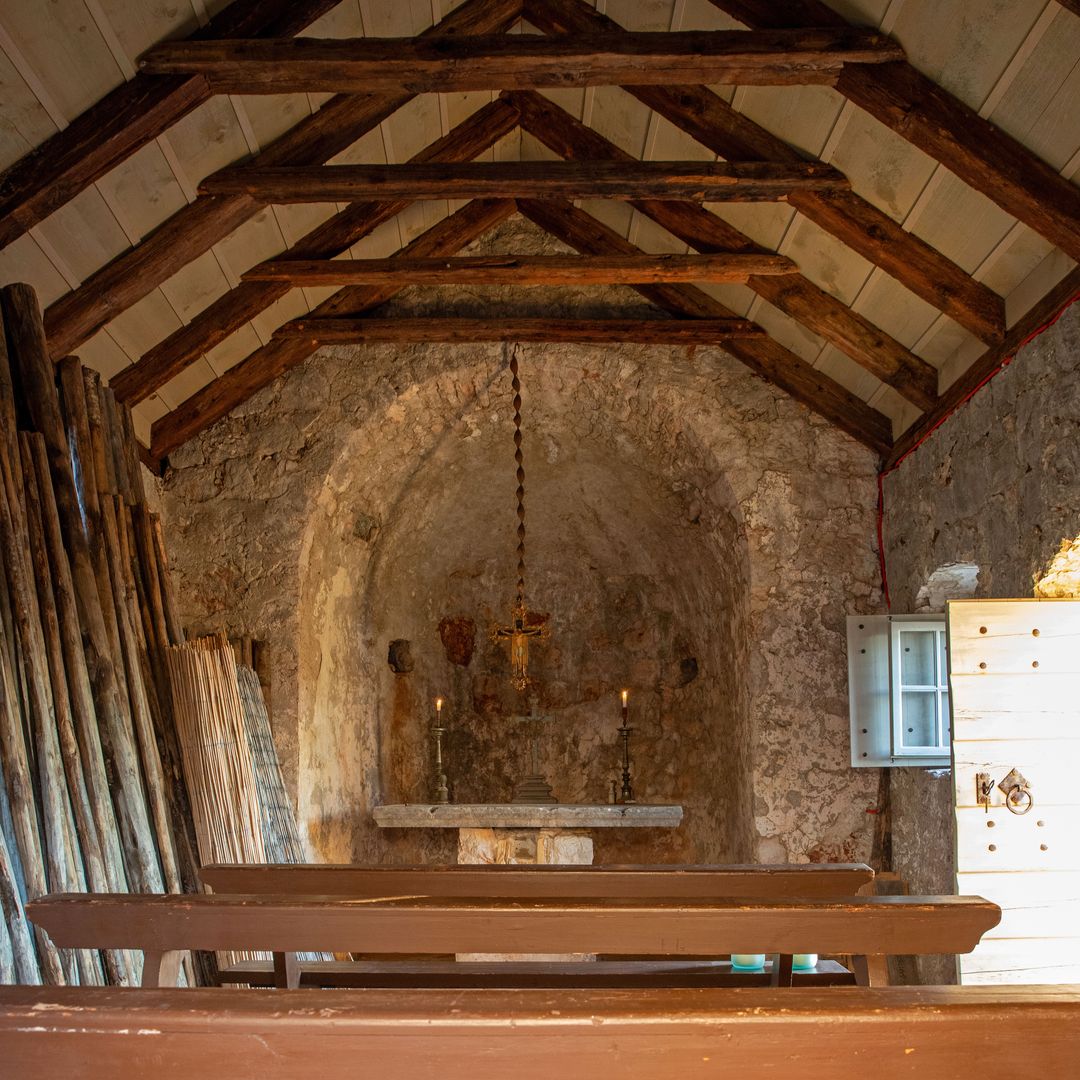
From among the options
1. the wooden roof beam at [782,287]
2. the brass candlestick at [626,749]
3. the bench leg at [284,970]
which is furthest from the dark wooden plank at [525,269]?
the bench leg at [284,970]

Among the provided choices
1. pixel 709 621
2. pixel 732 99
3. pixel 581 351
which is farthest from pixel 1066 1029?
pixel 709 621

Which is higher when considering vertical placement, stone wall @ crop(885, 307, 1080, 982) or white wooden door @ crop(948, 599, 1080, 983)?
stone wall @ crop(885, 307, 1080, 982)

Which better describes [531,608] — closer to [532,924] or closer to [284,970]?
[284,970]

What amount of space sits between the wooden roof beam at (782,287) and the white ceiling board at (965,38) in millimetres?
1520

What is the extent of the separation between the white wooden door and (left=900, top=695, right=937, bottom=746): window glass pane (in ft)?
4.49

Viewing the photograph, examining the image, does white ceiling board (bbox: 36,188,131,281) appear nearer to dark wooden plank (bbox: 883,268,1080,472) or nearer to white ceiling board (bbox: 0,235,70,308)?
white ceiling board (bbox: 0,235,70,308)

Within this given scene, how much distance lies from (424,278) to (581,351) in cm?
112

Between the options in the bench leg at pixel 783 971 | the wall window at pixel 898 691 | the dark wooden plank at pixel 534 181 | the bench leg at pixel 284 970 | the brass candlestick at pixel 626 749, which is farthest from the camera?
the brass candlestick at pixel 626 749

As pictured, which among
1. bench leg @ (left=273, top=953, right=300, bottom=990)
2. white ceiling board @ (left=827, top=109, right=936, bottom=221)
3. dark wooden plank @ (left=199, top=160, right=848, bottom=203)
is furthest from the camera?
dark wooden plank @ (left=199, top=160, right=848, bottom=203)

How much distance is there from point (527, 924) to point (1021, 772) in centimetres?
234

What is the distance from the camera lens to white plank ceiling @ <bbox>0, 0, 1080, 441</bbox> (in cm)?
343

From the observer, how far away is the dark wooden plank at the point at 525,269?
5039 mm

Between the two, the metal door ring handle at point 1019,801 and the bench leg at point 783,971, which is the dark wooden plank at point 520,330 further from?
the bench leg at point 783,971

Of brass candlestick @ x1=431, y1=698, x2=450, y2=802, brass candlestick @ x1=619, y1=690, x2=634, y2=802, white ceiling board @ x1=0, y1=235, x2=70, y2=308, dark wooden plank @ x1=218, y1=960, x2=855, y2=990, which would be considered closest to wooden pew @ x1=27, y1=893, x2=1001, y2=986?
dark wooden plank @ x1=218, y1=960, x2=855, y2=990
